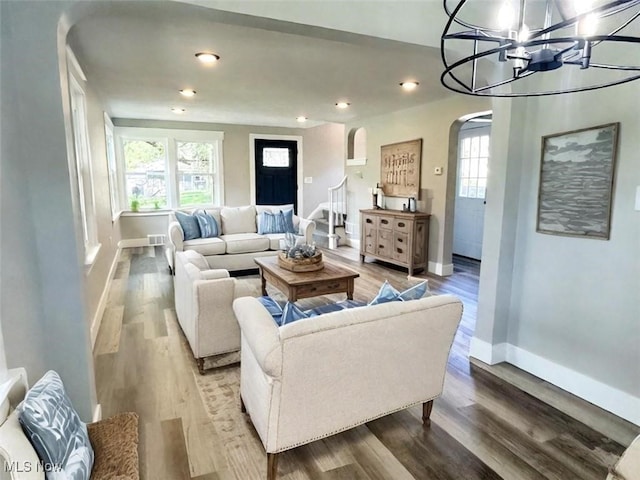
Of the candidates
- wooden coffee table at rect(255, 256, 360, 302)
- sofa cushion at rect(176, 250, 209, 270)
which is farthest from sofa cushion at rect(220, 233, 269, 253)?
sofa cushion at rect(176, 250, 209, 270)

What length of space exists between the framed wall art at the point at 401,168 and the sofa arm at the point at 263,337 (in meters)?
4.24

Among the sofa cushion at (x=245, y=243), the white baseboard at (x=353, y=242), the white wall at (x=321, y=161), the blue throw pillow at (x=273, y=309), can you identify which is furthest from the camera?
the white wall at (x=321, y=161)

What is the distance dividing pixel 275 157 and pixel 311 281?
5.26m

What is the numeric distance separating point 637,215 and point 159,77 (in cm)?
419

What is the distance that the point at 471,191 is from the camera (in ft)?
20.5

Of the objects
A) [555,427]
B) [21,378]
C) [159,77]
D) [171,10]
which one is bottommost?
Answer: [555,427]

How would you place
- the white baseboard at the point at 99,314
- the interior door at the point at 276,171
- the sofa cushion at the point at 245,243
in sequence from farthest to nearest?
the interior door at the point at 276,171
the sofa cushion at the point at 245,243
the white baseboard at the point at 99,314

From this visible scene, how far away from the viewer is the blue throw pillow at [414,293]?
6.51 feet

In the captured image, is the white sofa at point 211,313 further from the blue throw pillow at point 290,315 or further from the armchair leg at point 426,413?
the armchair leg at point 426,413

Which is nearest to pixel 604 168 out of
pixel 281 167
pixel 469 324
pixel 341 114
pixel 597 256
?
pixel 597 256

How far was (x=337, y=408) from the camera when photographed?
1.76m

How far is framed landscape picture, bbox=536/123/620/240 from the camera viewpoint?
2197 millimetres

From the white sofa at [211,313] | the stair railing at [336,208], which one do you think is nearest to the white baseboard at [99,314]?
the white sofa at [211,313]

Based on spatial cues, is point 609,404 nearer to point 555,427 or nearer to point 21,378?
point 555,427
